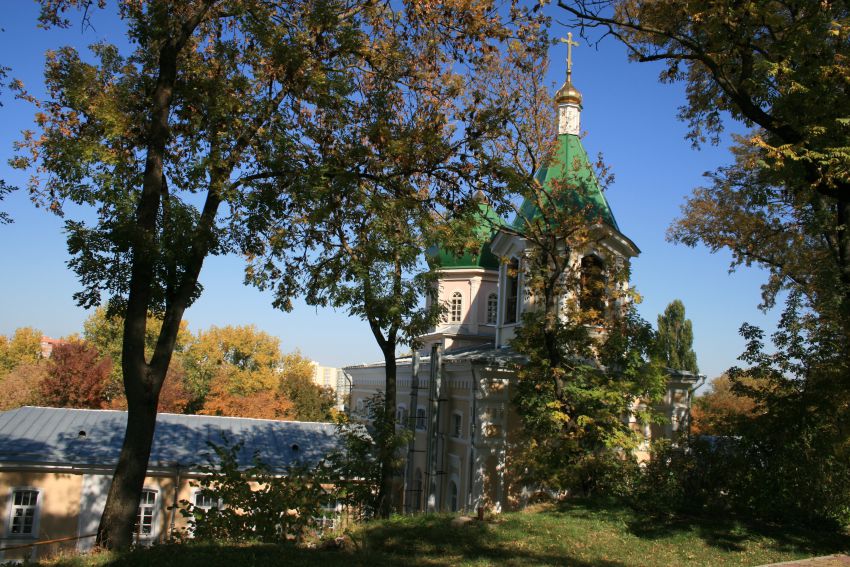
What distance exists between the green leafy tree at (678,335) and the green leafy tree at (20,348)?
189 feet

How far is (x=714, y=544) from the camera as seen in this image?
1047 cm

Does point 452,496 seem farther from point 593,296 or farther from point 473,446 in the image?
point 593,296

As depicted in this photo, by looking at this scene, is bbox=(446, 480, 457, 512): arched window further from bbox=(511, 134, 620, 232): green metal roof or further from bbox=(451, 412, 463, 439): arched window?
bbox=(511, 134, 620, 232): green metal roof

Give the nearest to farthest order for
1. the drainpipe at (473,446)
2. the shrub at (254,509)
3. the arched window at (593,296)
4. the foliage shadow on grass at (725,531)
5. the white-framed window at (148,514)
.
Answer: the shrub at (254,509)
the foliage shadow on grass at (725,531)
the arched window at (593,296)
the drainpipe at (473,446)
the white-framed window at (148,514)

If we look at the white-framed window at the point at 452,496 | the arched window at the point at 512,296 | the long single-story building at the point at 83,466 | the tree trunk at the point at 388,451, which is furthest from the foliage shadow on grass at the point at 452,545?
the arched window at the point at 512,296

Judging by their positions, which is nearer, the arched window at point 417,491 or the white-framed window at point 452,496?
the white-framed window at point 452,496

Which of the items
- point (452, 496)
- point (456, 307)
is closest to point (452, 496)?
point (452, 496)

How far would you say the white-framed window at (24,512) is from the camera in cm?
1883

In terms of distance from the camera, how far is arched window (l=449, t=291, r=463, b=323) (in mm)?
26719

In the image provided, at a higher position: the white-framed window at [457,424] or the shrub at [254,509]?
the white-framed window at [457,424]

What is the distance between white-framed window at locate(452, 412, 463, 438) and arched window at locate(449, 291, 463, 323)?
7024mm

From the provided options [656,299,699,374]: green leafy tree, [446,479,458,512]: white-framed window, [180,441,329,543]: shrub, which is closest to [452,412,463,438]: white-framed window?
[446,479,458,512]: white-framed window

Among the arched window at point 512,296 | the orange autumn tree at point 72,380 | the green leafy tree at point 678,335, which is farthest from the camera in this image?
the orange autumn tree at point 72,380

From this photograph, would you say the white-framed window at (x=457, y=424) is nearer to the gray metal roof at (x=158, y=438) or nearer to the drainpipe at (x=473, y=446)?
the drainpipe at (x=473, y=446)
